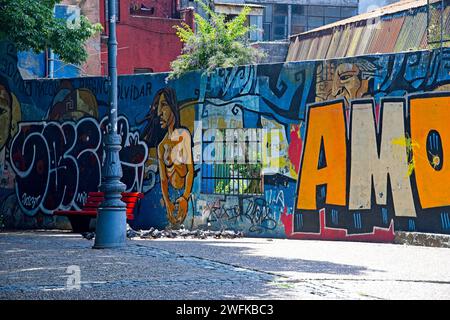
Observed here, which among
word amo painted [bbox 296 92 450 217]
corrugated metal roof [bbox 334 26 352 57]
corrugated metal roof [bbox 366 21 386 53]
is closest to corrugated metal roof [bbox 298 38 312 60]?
corrugated metal roof [bbox 334 26 352 57]

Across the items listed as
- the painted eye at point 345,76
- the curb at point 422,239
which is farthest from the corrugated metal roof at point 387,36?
the curb at point 422,239

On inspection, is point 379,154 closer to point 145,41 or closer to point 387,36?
point 387,36

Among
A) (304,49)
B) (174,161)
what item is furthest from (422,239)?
(304,49)

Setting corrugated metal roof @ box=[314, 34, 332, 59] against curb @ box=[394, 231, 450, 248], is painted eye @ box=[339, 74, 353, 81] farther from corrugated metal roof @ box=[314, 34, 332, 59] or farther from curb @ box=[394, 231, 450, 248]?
corrugated metal roof @ box=[314, 34, 332, 59]

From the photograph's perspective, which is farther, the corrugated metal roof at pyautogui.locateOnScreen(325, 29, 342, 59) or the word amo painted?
the corrugated metal roof at pyautogui.locateOnScreen(325, 29, 342, 59)

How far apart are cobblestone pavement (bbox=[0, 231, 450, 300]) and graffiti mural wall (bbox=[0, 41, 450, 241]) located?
1.04m

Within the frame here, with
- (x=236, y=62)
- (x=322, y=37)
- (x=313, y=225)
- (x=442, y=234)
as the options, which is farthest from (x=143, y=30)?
(x=442, y=234)

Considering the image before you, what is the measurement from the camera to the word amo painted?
1558 centimetres

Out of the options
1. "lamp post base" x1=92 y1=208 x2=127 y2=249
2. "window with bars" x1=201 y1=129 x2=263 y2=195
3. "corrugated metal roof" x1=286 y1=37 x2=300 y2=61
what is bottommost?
"lamp post base" x1=92 y1=208 x2=127 y2=249

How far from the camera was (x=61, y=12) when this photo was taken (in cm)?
2902

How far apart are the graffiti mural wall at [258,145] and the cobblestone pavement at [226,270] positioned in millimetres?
1044

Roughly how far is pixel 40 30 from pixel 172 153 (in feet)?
14.7

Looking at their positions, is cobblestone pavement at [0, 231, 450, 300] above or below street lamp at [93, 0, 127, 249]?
below
